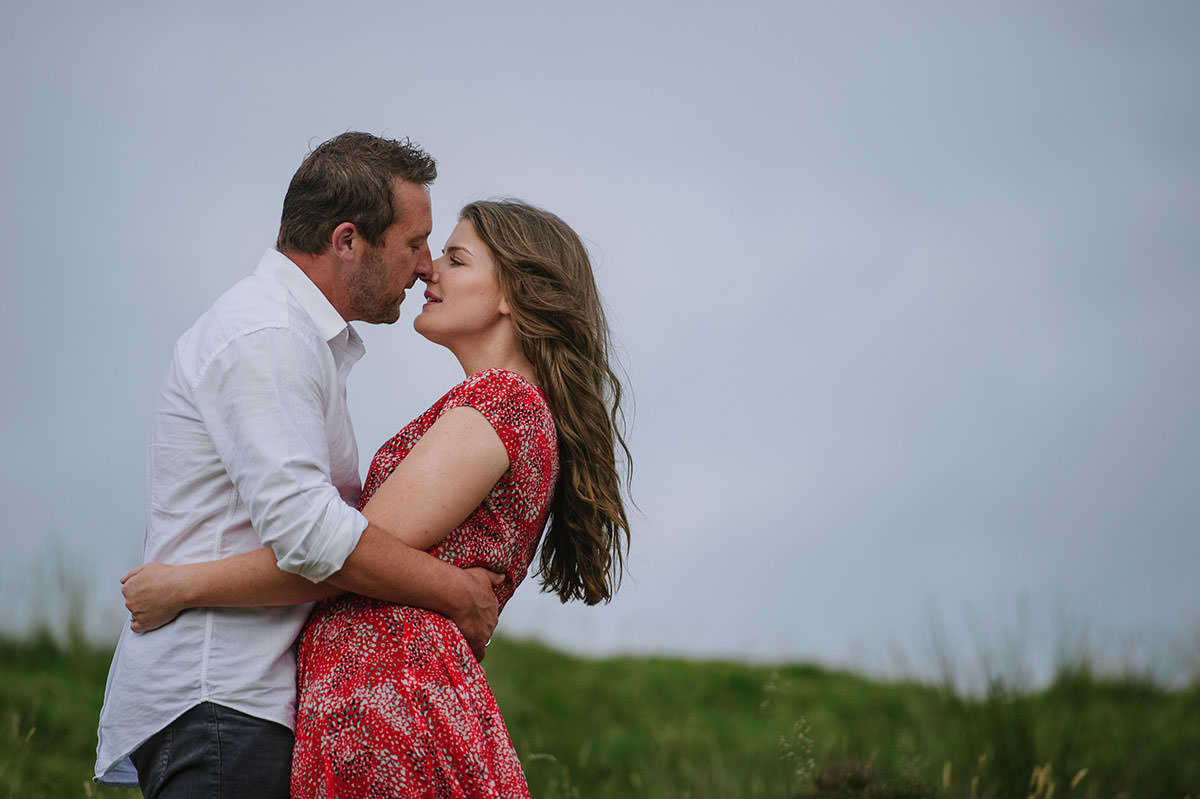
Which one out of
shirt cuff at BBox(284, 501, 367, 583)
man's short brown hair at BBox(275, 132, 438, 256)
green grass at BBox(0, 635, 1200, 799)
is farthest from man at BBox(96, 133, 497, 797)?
green grass at BBox(0, 635, 1200, 799)

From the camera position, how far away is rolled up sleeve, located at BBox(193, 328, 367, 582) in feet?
9.48

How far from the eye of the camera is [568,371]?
3660 mm

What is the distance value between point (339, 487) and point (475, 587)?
0.50m

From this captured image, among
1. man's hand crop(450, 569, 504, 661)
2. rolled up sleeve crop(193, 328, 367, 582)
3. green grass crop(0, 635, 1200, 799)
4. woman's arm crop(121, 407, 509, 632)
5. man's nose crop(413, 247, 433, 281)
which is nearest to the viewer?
rolled up sleeve crop(193, 328, 367, 582)

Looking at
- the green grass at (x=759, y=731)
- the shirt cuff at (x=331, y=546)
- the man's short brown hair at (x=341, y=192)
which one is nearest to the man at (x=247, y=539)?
the shirt cuff at (x=331, y=546)

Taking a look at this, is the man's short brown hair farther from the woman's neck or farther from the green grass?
the green grass

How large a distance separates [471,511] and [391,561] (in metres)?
0.30

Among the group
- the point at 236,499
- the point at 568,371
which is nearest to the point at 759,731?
the point at 568,371

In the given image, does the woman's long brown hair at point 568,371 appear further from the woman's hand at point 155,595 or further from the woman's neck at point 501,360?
the woman's hand at point 155,595

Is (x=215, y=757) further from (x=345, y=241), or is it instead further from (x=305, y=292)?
(x=345, y=241)

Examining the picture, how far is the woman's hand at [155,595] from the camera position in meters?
3.03

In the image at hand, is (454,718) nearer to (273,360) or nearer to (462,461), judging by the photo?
(462,461)

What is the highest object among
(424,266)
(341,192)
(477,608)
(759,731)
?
(341,192)

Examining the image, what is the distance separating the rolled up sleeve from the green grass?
2125mm
